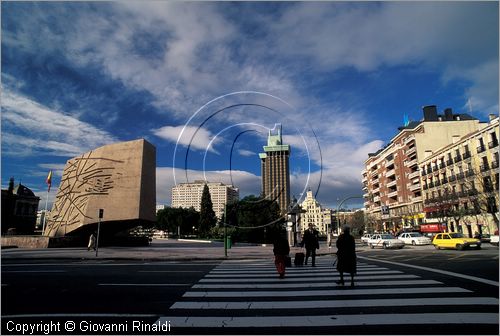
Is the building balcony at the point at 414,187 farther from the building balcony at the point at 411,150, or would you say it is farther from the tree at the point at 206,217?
the tree at the point at 206,217

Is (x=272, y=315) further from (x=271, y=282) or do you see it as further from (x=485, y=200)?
(x=485, y=200)

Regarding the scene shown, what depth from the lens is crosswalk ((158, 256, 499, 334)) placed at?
5.64 m

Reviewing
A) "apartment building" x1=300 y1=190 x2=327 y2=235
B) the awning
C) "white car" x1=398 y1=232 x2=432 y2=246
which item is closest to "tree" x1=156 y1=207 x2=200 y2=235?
the awning

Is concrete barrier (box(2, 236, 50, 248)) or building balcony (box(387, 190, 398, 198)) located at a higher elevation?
building balcony (box(387, 190, 398, 198))

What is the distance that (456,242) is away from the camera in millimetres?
25391

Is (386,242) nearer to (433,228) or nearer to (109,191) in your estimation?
(109,191)

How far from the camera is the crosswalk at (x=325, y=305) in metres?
5.64

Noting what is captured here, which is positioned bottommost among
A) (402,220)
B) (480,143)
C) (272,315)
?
(272,315)

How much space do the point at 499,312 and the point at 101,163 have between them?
109ft

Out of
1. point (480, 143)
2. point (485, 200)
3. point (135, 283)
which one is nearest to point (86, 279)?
point (135, 283)

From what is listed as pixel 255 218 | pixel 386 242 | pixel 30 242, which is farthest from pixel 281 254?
pixel 255 218

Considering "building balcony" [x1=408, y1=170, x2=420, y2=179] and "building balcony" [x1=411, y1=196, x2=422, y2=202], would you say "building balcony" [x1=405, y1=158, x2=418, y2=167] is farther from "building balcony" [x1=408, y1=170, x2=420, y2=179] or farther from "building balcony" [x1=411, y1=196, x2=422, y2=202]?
"building balcony" [x1=411, y1=196, x2=422, y2=202]

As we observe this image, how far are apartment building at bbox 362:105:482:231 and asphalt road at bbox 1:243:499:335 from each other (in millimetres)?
52737

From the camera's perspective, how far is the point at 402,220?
230 feet
